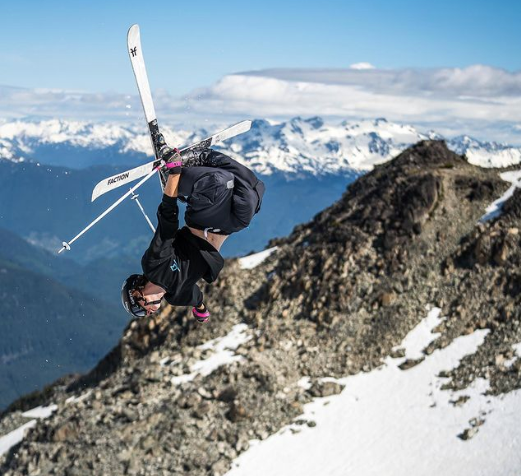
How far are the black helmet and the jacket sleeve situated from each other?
0.99 metres

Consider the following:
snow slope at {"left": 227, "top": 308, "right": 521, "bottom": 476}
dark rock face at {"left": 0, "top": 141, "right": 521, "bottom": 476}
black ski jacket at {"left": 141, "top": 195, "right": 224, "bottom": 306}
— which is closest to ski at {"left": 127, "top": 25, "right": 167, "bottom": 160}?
black ski jacket at {"left": 141, "top": 195, "right": 224, "bottom": 306}

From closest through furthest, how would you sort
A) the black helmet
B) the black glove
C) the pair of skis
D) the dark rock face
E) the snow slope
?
the pair of skis < the black glove < the black helmet < the snow slope < the dark rock face

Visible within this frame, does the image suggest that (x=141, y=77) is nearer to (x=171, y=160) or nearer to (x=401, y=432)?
(x=171, y=160)

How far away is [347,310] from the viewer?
185 ft

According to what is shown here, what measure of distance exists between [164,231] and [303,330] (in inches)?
1833

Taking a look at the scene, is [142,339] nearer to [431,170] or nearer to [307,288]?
[307,288]

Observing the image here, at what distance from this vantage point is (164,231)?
9938 mm

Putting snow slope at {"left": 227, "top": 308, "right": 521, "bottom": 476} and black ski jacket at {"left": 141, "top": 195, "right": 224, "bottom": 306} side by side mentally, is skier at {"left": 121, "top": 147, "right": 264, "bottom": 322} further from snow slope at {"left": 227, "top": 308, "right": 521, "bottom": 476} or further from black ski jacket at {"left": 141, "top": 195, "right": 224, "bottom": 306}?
snow slope at {"left": 227, "top": 308, "right": 521, "bottom": 476}

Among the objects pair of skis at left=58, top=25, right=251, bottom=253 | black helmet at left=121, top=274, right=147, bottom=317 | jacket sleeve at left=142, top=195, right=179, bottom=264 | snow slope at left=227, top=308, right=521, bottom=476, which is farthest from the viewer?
snow slope at left=227, top=308, right=521, bottom=476

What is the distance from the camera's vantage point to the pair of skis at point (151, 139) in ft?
29.1

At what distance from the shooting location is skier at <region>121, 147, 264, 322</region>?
935 centimetres

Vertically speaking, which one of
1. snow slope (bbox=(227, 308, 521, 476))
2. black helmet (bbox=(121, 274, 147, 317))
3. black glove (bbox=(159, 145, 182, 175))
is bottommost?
snow slope (bbox=(227, 308, 521, 476))

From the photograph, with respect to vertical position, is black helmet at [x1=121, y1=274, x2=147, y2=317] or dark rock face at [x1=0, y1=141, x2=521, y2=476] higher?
black helmet at [x1=121, y1=274, x2=147, y2=317]

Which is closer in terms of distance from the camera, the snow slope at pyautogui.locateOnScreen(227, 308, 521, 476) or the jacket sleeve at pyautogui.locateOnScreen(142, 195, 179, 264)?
the jacket sleeve at pyautogui.locateOnScreen(142, 195, 179, 264)
